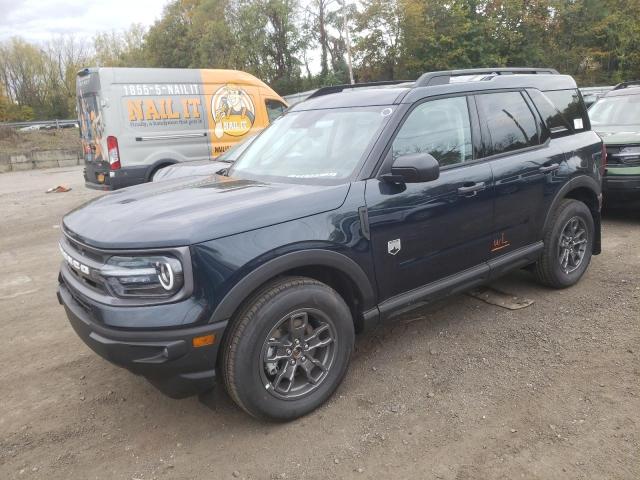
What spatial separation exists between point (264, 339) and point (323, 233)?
0.66 metres

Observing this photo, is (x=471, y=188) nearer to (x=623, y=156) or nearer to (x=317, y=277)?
(x=317, y=277)

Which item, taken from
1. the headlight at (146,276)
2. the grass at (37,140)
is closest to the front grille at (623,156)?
the headlight at (146,276)

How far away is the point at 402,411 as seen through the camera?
291 cm

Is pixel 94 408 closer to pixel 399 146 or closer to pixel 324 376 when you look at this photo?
pixel 324 376

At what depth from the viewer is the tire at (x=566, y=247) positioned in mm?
4227

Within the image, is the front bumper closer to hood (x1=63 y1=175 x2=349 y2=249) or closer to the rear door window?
hood (x1=63 y1=175 x2=349 y2=249)

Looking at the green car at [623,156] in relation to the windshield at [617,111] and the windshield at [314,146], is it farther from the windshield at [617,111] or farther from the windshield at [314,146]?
the windshield at [314,146]

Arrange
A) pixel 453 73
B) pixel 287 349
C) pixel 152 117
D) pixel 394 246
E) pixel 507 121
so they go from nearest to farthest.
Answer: pixel 287 349 < pixel 394 246 < pixel 453 73 < pixel 507 121 < pixel 152 117

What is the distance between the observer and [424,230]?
3.25 m

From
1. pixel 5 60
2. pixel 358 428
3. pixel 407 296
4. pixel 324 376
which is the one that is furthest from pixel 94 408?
pixel 5 60

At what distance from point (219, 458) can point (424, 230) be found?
180 centimetres

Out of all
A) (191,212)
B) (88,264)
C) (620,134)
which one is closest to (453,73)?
(191,212)

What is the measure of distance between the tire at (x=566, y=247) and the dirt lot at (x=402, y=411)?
0.21 m

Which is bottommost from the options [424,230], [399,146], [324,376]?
[324,376]
